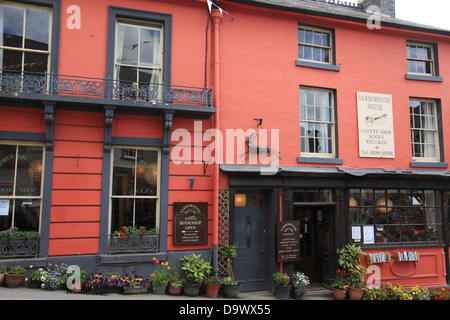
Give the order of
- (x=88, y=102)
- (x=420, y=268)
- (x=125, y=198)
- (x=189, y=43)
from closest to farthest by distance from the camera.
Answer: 1. (x=88, y=102)
2. (x=125, y=198)
3. (x=189, y=43)
4. (x=420, y=268)

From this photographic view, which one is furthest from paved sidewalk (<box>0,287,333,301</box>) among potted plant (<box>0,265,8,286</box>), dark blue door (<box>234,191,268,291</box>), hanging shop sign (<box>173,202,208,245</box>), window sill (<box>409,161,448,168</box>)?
window sill (<box>409,161,448,168</box>)

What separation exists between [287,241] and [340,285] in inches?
77.9

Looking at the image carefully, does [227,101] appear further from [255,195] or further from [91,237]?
[91,237]

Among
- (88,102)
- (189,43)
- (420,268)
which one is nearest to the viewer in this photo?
(88,102)

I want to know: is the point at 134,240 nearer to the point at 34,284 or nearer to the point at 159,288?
the point at 159,288

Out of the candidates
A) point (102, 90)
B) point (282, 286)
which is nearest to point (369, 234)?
point (282, 286)

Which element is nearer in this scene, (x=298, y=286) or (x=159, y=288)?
(x=159, y=288)

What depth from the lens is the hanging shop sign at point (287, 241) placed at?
9.02 meters

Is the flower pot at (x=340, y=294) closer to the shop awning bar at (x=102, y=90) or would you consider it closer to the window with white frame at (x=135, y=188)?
the window with white frame at (x=135, y=188)

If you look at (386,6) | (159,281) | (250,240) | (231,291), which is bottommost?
(231,291)

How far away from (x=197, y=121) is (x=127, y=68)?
2350 mm

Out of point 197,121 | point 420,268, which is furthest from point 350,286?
point 197,121

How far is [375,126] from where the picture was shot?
10383 millimetres

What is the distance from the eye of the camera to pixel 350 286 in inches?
359
